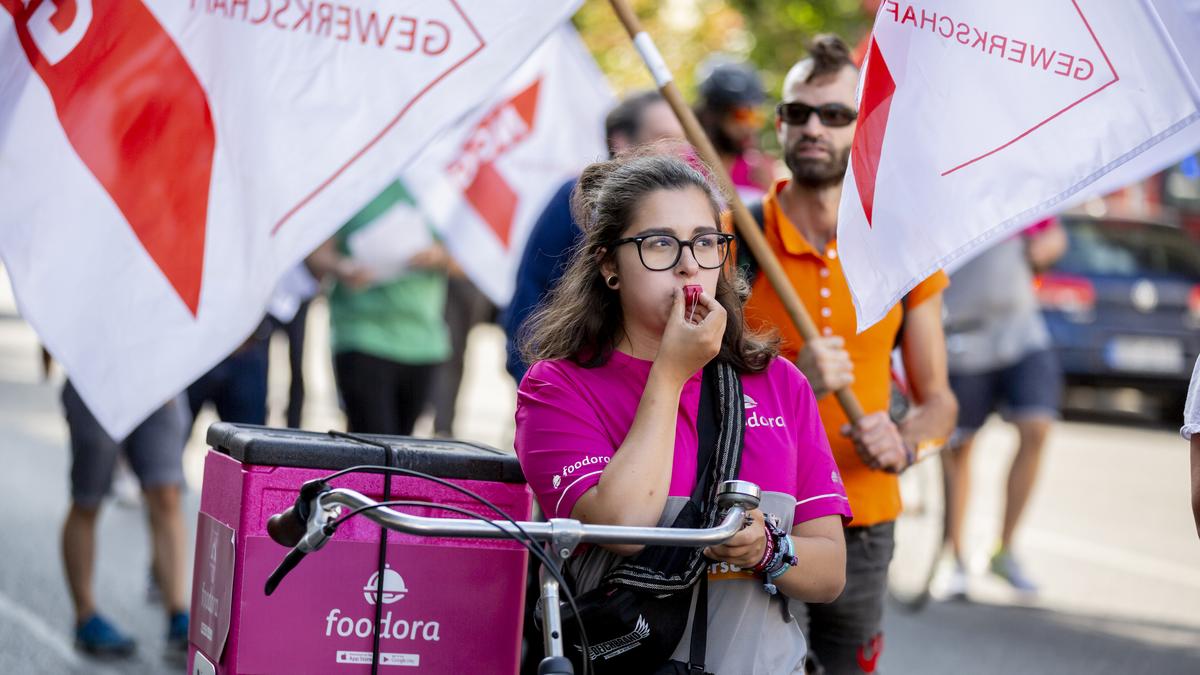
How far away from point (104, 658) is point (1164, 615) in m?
5.03

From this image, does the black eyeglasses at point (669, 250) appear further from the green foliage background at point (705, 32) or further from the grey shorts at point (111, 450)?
the green foliage background at point (705, 32)

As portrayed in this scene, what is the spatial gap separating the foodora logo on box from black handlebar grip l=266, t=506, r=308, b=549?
40 cm

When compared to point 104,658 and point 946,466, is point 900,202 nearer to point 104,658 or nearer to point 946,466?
point 104,658

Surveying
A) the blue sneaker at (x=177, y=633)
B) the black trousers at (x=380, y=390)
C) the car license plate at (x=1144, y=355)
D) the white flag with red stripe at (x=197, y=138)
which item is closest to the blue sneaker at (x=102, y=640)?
the blue sneaker at (x=177, y=633)

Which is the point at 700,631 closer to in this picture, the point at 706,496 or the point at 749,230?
the point at 706,496

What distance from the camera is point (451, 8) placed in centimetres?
432

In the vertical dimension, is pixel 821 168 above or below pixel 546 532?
above

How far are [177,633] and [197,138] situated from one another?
3.01 metres

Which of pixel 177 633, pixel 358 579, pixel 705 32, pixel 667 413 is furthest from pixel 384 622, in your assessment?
pixel 705 32

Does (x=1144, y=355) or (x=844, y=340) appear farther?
(x=1144, y=355)

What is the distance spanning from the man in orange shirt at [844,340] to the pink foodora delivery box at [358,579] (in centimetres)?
115

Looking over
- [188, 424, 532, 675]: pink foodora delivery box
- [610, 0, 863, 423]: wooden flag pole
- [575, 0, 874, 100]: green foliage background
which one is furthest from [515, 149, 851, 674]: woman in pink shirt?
[575, 0, 874, 100]: green foliage background

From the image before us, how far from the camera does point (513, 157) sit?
31.1 feet

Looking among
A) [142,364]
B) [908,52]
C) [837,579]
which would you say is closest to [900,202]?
[908,52]
